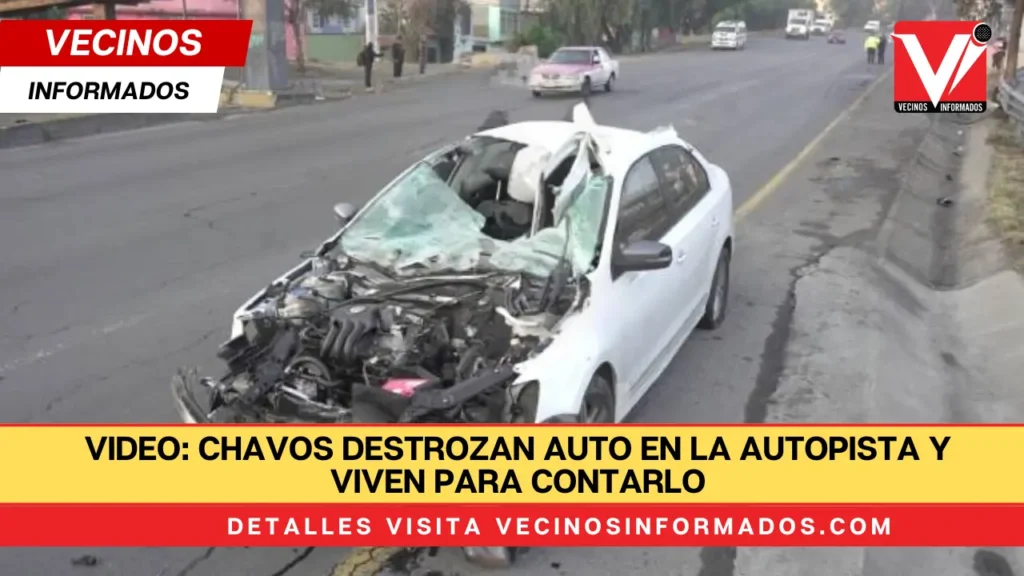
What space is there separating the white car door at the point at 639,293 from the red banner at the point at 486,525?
3.06ft

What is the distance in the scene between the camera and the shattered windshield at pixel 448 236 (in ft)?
16.5

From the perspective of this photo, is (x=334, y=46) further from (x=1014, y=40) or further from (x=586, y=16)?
(x=1014, y=40)

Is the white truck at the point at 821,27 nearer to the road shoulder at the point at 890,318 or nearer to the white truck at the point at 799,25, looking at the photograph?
the white truck at the point at 799,25

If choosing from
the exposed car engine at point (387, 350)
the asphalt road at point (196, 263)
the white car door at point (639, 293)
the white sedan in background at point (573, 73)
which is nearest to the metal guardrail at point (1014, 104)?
the asphalt road at point (196, 263)

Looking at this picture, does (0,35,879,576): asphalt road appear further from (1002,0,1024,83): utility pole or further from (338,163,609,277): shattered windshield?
(1002,0,1024,83): utility pole

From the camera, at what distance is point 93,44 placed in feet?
68.8

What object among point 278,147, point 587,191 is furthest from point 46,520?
point 278,147

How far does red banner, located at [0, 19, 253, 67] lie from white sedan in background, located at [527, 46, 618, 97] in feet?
31.6

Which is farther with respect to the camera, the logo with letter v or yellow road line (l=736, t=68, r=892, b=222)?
the logo with letter v

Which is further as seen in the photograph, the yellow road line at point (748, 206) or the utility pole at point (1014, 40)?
the utility pole at point (1014, 40)

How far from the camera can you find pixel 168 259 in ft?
28.7

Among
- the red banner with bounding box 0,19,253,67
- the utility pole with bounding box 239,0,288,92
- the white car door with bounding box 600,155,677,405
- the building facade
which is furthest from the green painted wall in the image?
the white car door with bounding box 600,155,677,405

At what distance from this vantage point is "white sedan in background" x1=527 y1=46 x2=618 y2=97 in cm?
2742

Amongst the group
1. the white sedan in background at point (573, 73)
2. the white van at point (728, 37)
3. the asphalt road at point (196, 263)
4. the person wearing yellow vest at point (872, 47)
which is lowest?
the asphalt road at point (196, 263)
